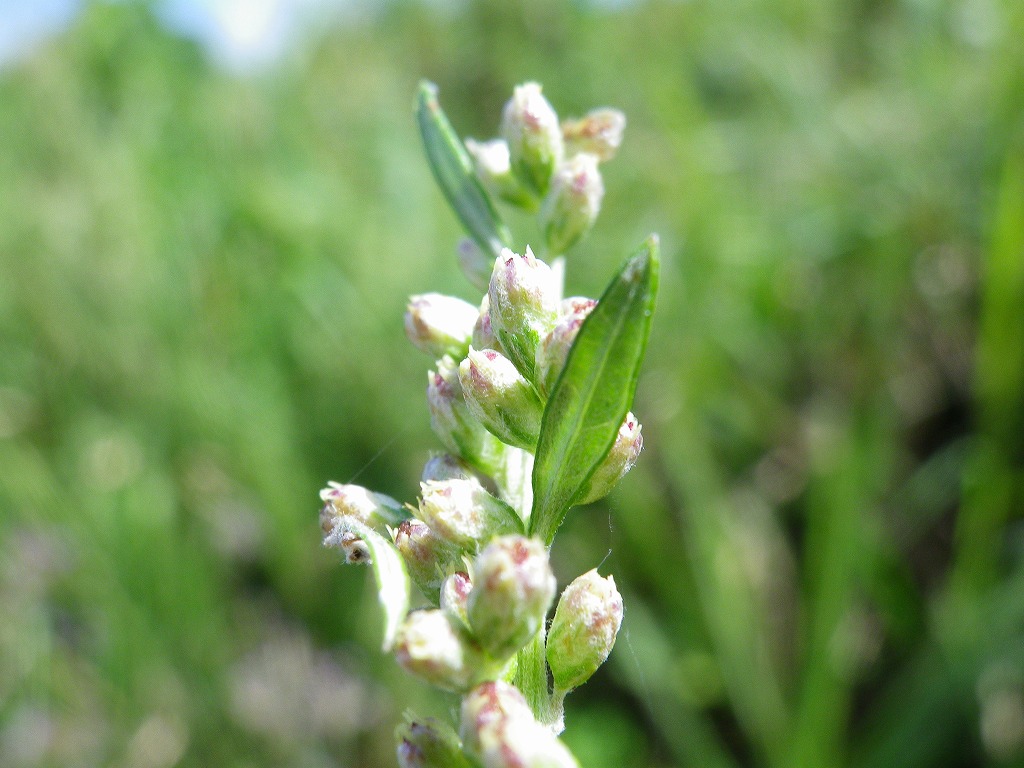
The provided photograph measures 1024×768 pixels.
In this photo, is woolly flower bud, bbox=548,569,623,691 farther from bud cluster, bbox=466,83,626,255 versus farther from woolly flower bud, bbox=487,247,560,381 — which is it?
bud cluster, bbox=466,83,626,255

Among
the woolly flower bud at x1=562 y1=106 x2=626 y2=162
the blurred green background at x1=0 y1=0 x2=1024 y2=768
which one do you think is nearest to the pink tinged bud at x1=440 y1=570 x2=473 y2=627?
the woolly flower bud at x1=562 y1=106 x2=626 y2=162

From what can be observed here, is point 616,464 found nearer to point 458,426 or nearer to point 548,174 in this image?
point 458,426

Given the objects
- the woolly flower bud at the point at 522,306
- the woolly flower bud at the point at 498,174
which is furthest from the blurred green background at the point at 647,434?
the woolly flower bud at the point at 522,306

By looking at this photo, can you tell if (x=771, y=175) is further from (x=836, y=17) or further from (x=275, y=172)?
(x=275, y=172)

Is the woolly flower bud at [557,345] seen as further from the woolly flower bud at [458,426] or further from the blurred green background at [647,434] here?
A: the blurred green background at [647,434]

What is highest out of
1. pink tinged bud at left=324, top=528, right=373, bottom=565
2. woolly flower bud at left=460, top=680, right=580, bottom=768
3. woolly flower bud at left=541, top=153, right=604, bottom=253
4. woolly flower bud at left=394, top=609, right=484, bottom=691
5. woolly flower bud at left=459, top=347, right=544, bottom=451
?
woolly flower bud at left=541, top=153, right=604, bottom=253

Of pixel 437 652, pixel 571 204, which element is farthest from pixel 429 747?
pixel 571 204
